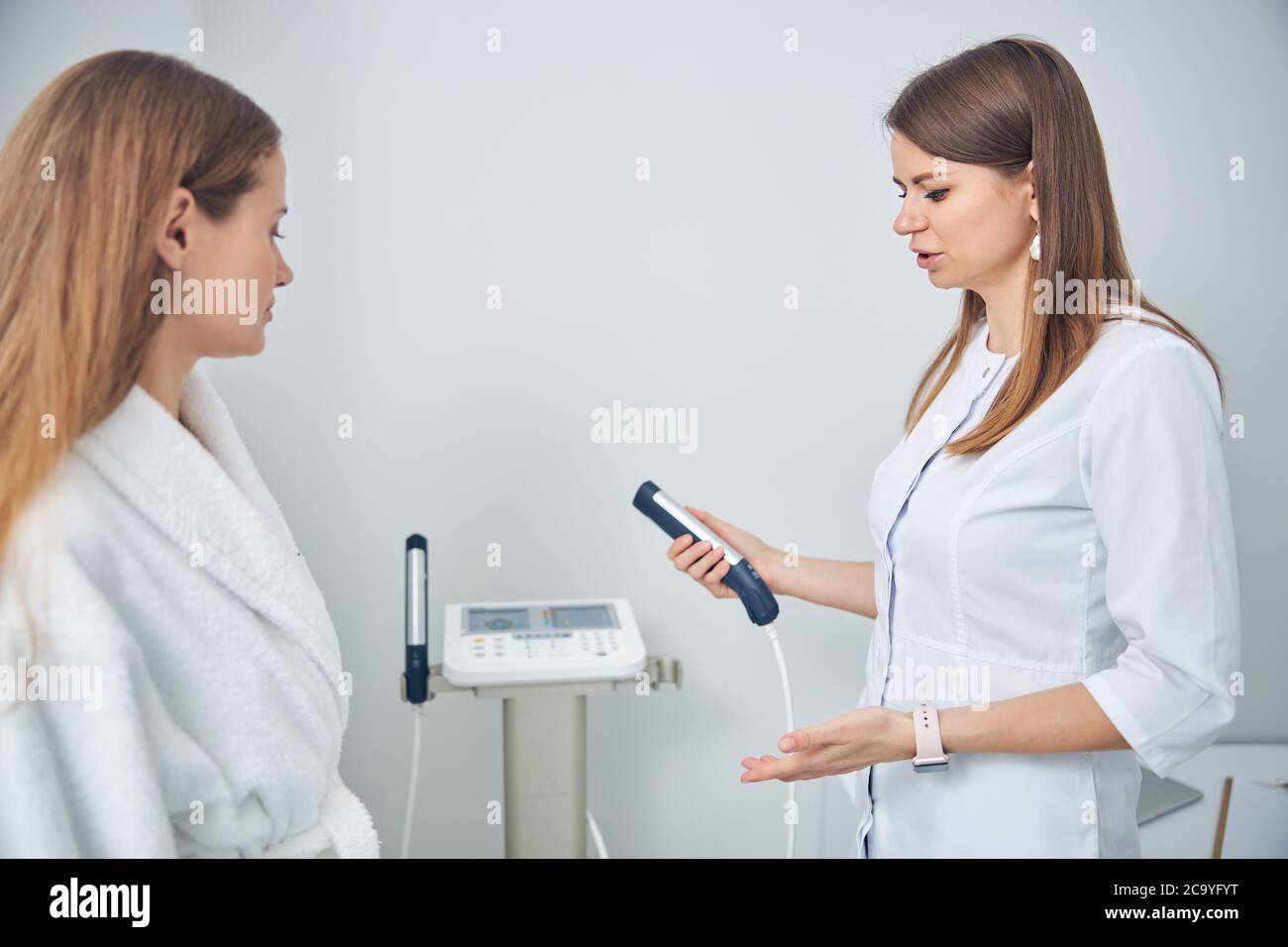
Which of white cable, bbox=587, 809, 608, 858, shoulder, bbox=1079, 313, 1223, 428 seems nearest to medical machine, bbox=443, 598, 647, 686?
white cable, bbox=587, 809, 608, 858

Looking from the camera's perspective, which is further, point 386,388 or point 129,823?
point 386,388

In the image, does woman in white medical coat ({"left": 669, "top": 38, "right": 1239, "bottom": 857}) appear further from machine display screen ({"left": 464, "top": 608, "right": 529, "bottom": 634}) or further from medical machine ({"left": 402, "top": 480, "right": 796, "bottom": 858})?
machine display screen ({"left": 464, "top": 608, "right": 529, "bottom": 634})

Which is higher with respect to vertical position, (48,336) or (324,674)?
(48,336)

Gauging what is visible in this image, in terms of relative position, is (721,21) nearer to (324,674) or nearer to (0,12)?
(0,12)

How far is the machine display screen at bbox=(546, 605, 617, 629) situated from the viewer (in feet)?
3.92

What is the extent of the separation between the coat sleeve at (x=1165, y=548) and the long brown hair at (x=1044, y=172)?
7 cm

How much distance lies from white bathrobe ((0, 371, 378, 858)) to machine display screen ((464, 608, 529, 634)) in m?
0.38

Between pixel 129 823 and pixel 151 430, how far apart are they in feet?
0.86

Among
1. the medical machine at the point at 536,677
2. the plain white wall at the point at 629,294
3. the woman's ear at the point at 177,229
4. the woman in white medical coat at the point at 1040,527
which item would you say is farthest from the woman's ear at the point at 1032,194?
the woman's ear at the point at 177,229

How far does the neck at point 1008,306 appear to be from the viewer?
96cm

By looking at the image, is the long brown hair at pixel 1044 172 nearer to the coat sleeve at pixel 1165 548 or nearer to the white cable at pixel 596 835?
the coat sleeve at pixel 1165 548

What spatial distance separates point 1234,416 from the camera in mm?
1407
